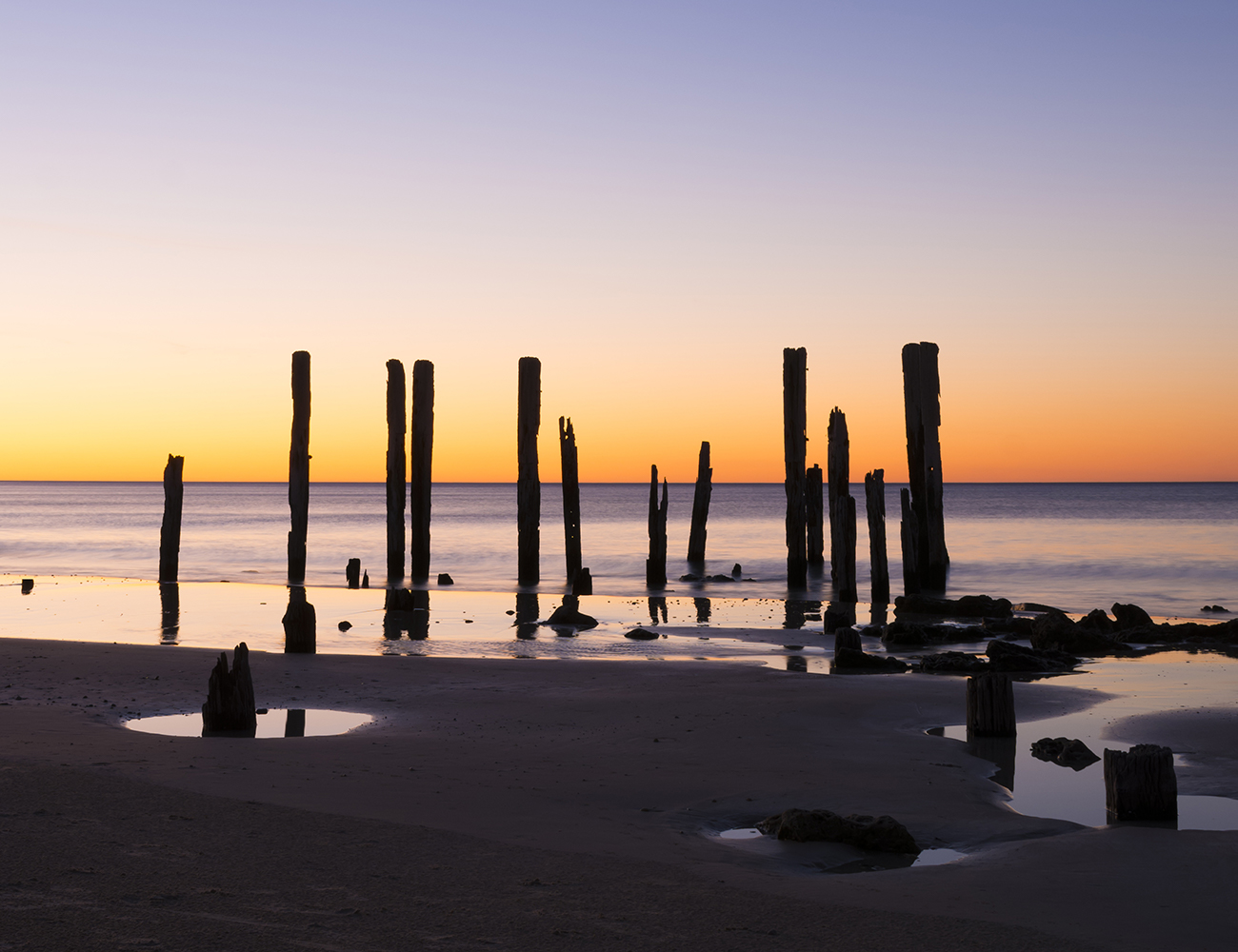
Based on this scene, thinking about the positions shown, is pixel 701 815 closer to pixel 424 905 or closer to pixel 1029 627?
pixel 424 905

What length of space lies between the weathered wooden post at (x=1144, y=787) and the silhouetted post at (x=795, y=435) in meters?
15.5

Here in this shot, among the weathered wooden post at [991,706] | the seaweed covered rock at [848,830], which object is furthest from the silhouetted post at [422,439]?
the seaweed covered rock at [848,830]

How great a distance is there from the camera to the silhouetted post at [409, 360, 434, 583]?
22734 mm

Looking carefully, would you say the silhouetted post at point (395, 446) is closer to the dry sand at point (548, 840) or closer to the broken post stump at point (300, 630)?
the broken post stump at point (300, 630)

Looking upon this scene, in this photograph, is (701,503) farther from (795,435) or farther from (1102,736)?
(1102,736)

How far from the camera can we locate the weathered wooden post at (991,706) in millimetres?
8812

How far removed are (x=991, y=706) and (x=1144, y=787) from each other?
2481 mm

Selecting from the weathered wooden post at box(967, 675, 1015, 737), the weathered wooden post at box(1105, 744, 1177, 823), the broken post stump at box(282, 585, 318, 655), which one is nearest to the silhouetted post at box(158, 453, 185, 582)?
the broken post stump at box(282, 585, 318, 655)

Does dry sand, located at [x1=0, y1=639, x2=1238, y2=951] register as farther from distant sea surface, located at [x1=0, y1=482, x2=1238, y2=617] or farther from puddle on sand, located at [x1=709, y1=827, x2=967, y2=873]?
distant sea surface, located at [x1=0, y1=482, x2=1238, y2=617]

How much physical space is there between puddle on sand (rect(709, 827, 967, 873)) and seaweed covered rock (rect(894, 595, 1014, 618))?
1422 cm

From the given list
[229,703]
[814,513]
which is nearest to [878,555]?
[814,513]

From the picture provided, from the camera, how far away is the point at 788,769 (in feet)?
24.6

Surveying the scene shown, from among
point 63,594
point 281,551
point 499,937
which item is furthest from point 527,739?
point 281,551

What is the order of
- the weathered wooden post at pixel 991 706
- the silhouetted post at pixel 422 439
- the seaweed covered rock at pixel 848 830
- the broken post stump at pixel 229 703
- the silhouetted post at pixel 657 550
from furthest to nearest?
the silhouetted post at pixel 657 550 → the silhouetted post at pixel 422 439 → the weathered wooden post at pixel 991 706 → the broken post stump at pixel 229 703 → the seaweed covered rock at pixel 848 830
